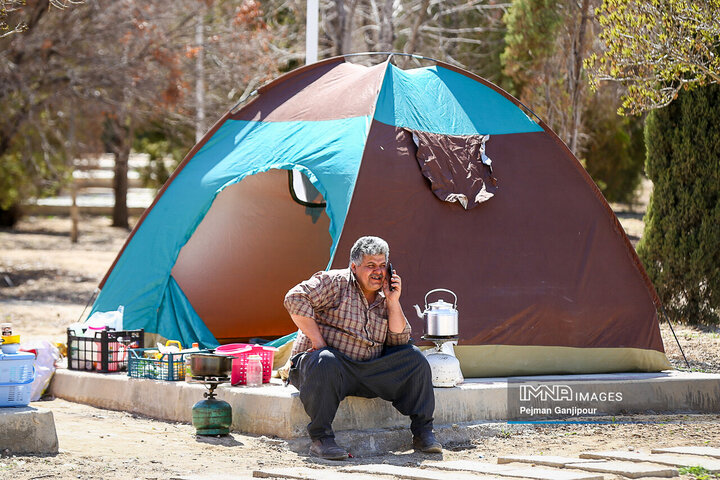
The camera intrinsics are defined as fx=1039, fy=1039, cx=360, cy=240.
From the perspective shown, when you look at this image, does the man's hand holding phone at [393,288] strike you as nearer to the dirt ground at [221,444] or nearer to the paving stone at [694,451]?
the dirt ground at [221,444]

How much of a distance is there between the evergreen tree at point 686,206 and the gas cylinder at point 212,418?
581 centimetres

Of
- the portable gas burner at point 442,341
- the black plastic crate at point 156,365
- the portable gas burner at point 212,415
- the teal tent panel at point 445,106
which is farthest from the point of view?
the teal tent panel at point 445,106

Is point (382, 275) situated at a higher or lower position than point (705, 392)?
higher

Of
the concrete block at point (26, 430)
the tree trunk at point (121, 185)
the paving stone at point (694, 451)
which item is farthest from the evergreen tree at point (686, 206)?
the tree trunk at point (121, 185)

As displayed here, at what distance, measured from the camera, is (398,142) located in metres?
7.05

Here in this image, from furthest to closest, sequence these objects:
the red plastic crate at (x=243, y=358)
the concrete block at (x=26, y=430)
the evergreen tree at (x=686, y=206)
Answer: the evergreen tree at (x=686, y=206)
the red plastic crate at (x=243, y=358)
the concrete block at (x=26, y=430)

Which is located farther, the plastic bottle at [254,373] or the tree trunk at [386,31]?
the tree trunk at [386,31]

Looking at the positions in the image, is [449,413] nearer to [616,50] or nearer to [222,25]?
[616,50]

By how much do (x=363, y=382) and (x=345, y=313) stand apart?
0.40 metres

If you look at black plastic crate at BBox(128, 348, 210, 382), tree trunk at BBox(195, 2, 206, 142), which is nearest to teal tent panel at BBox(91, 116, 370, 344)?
black plastic crate at BBox(128, 348, 210, 382)

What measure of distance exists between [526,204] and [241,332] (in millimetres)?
2791

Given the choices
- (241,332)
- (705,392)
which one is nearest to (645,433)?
(705,392)

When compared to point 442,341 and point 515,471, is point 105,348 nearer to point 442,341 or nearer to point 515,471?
point 442,341

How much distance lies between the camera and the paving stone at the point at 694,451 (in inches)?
205
